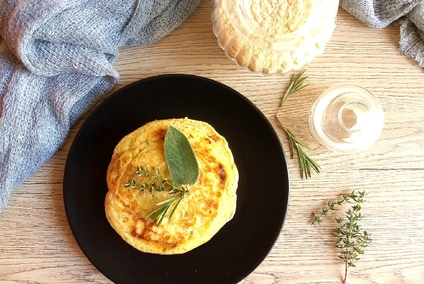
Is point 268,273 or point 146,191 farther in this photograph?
point 268,273

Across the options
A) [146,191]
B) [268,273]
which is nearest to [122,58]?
[146,191]

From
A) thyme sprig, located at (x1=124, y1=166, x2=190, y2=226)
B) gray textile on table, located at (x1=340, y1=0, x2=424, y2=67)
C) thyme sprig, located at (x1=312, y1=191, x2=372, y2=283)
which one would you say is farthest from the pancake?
gray textile on table, located at (x1=340, y1=0, x2=424, y2=67)

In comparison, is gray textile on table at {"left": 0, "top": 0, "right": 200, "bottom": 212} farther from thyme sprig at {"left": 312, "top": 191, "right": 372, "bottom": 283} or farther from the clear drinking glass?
thyme sprig at {"left": 312, "top": 191, "right": 372, "bottom": 283}

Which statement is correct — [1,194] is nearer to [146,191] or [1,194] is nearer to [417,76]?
[146,191]

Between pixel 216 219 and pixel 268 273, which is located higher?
pixel 216 219

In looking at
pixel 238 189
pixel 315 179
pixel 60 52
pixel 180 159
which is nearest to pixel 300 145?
pixel 315 179
